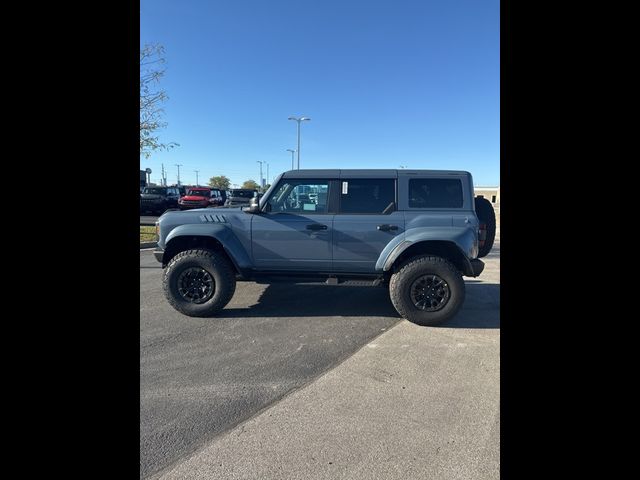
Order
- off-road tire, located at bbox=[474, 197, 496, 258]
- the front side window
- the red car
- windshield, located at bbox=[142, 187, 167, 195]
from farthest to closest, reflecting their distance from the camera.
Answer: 1. windshield, located at bbox=[142, 187, 167, 195]
2. the red car
3. off-road tire, located at bbox=[474, 197, 496, 258]
4. the front side window

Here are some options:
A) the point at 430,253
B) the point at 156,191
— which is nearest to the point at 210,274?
the point at 430,253

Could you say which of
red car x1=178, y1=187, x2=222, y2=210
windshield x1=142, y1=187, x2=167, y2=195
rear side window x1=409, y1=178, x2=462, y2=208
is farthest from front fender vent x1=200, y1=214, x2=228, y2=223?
windshield x1=142, y1=187, x2=167, y2=195

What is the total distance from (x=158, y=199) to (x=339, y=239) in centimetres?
1731

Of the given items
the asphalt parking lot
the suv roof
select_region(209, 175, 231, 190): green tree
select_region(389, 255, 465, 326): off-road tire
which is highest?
select_region(209, 175, 231, 190): green tree

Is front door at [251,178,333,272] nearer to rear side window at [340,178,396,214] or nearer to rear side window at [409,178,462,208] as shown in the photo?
rear side window at [340,178,396,214]

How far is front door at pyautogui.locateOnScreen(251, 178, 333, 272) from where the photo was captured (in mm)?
4402

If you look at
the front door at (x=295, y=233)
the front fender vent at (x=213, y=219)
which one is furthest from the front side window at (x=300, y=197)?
the front fender vent at (x=213, y=219)

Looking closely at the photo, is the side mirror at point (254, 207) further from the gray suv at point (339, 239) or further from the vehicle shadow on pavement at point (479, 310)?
the vehicle shadow on pavement at point (479, 310)

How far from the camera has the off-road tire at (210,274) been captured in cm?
430

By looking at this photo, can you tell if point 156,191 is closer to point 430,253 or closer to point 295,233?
point 295,233

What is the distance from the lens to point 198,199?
1956cm

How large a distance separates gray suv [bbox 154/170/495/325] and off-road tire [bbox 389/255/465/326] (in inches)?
0.5

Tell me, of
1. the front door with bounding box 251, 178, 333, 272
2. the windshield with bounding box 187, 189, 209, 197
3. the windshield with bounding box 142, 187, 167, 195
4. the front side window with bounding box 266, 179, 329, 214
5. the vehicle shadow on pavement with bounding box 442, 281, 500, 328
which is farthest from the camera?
the windshield with bounding box 187, 189, 209, 197
